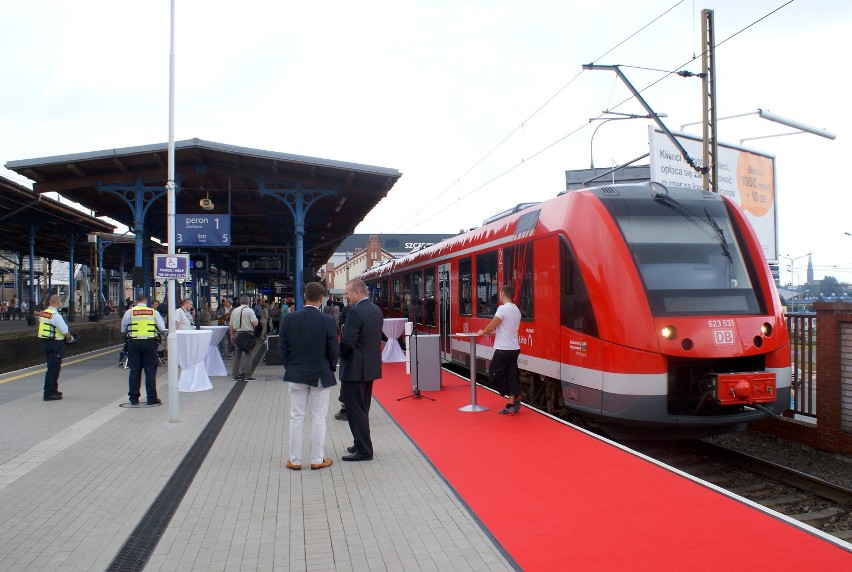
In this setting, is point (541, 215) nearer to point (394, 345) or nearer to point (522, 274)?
point (522, 274)

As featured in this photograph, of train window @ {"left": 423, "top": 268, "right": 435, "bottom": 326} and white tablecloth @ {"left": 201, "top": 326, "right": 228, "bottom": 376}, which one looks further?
train window @ {"left": 423, "top": 268, "right": 435, "bottom": 326}

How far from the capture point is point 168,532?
474 cm

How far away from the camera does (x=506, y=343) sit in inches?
340

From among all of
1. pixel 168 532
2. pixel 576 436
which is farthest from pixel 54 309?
pixel 576 436

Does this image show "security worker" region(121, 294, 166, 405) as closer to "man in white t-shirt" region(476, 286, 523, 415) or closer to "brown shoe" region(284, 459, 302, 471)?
"brown shoe" region(284, 459, 302, 471)

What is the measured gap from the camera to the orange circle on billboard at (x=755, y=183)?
68.1ft

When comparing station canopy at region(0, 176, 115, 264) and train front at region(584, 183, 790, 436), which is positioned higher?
station canopy at region(0, 176, 115, 264)

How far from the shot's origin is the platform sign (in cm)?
896

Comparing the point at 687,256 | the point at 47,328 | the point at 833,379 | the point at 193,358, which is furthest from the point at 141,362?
the point at 833,379

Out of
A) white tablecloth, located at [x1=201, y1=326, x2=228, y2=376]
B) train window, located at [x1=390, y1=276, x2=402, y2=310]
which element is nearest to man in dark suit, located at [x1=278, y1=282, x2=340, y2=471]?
white tablecloth, located at [x1=201, y1=326, x2=228, y2=376]

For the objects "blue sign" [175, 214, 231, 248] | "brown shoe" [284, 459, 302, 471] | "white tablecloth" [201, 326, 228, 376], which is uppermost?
"blue sign" [175, 214, 231, 248]

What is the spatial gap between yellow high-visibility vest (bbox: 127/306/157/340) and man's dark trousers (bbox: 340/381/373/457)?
4.90 meters

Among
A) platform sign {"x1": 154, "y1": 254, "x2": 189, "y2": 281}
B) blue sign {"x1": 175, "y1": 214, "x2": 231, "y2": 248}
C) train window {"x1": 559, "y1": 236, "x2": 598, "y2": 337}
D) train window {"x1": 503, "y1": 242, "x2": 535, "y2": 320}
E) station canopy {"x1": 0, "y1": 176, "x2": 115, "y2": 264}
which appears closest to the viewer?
train window {"x1": 559, "y1": 236, "x2": 598, "y2": 337}

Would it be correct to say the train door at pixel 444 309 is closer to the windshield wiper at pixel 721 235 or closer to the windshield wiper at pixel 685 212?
the windshield wiper at pixel 685 212
